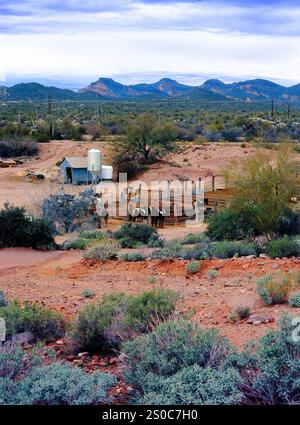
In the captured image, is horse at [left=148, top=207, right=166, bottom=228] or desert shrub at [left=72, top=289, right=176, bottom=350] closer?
desert shrub at [left=72, top=289, right=176, bottom=350]

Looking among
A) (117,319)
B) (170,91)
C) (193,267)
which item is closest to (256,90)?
(170,91)

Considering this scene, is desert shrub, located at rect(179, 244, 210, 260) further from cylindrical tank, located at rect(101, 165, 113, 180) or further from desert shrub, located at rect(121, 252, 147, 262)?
cylindrical tank, located at rect(101, 165, 113, 180)

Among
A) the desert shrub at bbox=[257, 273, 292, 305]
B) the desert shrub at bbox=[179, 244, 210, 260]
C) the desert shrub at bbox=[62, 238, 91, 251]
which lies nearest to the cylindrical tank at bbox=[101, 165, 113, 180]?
the desert shrub at bbox=[62, 238, 91, 251]

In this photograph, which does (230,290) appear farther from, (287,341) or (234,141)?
(234,141)

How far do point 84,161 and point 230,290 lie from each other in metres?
34.0

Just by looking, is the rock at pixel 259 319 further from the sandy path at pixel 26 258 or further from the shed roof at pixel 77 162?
the shed roof at pixel 77 162

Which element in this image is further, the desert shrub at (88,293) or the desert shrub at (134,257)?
the desert shrub at (134,257)

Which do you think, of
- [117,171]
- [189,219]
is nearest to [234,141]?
[117,171]

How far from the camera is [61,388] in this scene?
4836mm

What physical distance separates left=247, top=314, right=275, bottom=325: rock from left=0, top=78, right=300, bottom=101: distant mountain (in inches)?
4326

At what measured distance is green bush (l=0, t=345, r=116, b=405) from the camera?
187 inches

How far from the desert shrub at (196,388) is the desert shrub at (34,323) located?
2902 mm

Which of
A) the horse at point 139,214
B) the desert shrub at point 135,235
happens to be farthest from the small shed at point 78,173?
the desert shrub at point 135,235

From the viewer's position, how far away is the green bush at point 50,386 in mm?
4750
